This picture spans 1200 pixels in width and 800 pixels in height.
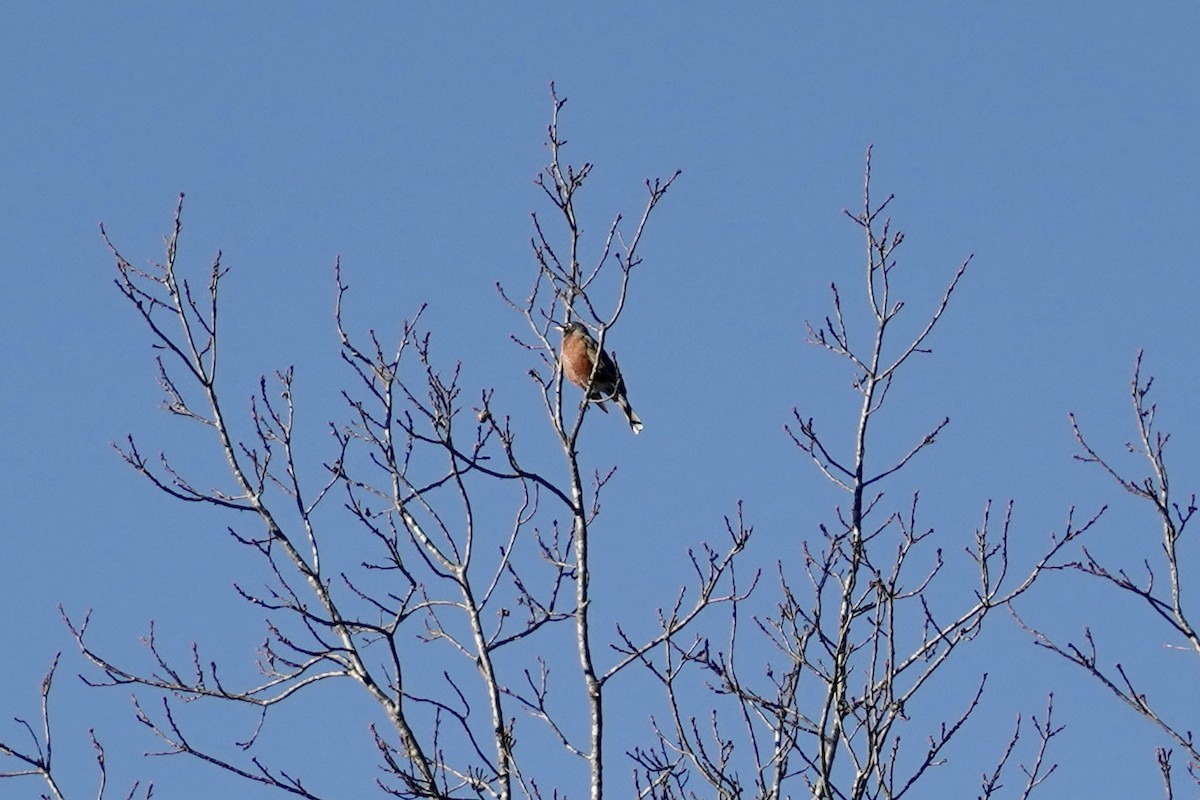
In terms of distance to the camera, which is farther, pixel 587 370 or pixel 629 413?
pixel 629 413

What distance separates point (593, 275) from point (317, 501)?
1182mm

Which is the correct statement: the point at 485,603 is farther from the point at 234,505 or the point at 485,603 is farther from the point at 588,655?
the point at 234,505

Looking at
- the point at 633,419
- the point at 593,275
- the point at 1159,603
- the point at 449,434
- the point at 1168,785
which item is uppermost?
the point at 633,419

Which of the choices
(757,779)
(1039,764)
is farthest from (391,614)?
(1039,764)

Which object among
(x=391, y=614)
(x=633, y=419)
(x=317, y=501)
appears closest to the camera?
(x=391, y=614)

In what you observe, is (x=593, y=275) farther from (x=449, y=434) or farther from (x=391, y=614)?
(x=391, y=614)

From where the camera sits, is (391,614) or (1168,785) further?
(391,614)

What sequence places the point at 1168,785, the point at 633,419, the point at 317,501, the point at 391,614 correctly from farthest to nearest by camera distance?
the point at 633,419 < the point at 317,501 < the point at 391,614 < the point at 1168,785

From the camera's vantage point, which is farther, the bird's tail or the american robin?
the bird's tail

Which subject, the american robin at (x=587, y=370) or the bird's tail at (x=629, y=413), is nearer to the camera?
the american robin at (x=587, y=370)

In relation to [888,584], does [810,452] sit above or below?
above

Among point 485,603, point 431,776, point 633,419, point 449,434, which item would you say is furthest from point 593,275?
point 633,419

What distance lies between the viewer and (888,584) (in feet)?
17.6

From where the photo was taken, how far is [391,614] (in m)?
5.61
